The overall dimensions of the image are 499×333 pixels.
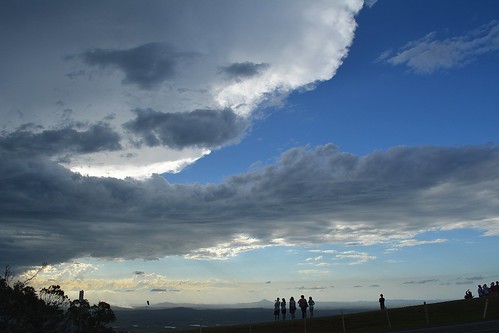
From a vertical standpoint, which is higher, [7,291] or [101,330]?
[7,291]

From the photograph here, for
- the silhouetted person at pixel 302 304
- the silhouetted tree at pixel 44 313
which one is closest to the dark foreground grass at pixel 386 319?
the silhouetted person at pixel 302 304

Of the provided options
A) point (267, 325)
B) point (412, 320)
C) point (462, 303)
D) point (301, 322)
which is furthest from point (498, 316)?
point (267, 325)

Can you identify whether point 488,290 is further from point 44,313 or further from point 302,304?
point 44,313

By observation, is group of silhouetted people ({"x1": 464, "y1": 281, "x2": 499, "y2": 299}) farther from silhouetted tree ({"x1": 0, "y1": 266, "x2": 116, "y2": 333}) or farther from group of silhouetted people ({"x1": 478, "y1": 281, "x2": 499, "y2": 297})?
silhouetted tree ({"x1": 0, "y1": 266, "x2": 116, "y2": 333})

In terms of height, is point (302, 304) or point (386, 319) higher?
point (302, 304)

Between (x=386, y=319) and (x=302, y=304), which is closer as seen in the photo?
(x=386, y=319)

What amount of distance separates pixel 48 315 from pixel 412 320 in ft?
95.8

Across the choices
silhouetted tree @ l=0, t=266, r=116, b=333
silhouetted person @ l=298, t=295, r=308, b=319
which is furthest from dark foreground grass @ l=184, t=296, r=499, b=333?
silhouetted tree @ l=0, t=266, r=116, b=333

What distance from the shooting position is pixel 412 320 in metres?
37.5

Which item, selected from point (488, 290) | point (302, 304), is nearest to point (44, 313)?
point (302, 304)

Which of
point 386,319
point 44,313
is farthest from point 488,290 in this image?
point 44,313

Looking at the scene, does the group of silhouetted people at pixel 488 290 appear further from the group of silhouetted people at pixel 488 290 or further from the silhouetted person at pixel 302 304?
the silhouetted person at pixel 302 304

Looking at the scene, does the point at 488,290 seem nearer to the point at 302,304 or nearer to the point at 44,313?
the point at 302,304

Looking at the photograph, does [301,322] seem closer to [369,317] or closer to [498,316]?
[369,317]
